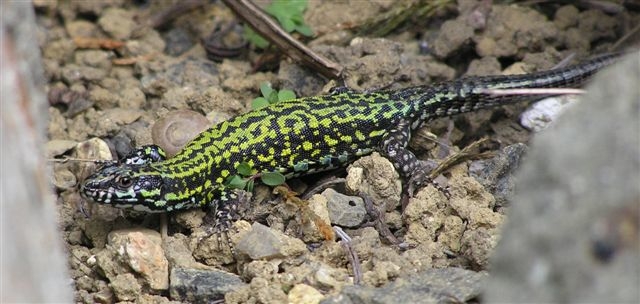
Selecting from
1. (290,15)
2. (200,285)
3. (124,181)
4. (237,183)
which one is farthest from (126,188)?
(290,15)

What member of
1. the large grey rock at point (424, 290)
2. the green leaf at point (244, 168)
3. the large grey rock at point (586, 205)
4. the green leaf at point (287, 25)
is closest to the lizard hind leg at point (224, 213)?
the green leaf at point (244, 168)

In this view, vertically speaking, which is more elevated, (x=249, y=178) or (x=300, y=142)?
(x=300, y=142)

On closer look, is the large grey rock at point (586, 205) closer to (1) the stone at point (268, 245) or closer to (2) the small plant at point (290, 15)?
(1) the stone at point (268, 245)

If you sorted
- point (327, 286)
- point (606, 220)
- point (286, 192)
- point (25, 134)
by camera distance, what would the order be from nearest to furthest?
1. point (606, 220)
2. point (25, 134)
3. point (327, 286)
4. point (286, 192)

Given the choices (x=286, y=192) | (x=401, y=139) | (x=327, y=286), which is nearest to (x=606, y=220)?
(x=327, y=286)

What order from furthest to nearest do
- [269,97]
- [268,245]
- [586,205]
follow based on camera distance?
[269,97] → [268,245] → [586,205]

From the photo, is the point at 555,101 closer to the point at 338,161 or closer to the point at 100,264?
the point at 338,161

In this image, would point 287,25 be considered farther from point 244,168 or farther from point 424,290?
point 424,290

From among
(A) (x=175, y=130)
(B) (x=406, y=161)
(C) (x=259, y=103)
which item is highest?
(C) (x=259, y=103)
